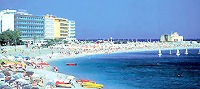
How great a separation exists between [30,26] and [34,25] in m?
3.08

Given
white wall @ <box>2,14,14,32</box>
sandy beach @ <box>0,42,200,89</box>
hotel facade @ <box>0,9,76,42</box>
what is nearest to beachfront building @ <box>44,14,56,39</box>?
hotel facade @ <box>0,9,76,42</box>

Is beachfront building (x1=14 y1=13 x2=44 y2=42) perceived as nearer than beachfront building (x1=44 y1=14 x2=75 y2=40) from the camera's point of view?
Yes

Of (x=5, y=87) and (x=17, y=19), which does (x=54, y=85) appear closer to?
(x=5, y=87)

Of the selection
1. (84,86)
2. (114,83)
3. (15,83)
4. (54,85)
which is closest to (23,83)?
(15,83)

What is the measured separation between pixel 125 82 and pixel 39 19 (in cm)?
9473

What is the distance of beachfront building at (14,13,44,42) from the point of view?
120938mm

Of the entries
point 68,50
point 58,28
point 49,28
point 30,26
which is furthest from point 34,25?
point 68,50

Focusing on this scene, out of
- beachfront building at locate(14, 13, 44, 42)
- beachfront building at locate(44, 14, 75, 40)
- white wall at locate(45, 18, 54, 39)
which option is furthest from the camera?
beachfront building at locate(44, 14, 75, 40)

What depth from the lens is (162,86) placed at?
38031 mm

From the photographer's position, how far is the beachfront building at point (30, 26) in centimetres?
12094

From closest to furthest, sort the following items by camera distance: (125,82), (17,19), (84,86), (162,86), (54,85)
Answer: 1. (54,85)
2. (84,86)
3. (162,86)
4. (125,82)
5. (17,19)

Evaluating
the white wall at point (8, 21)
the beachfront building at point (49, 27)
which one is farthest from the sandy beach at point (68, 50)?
the white wall at point (8, 21)

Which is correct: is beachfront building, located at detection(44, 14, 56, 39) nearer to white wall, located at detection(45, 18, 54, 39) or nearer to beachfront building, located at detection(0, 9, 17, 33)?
white wall, located at detection(45, 18, 54, 39)

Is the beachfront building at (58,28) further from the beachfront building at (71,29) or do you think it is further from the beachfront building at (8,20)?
the beachfront building at (8,20)
